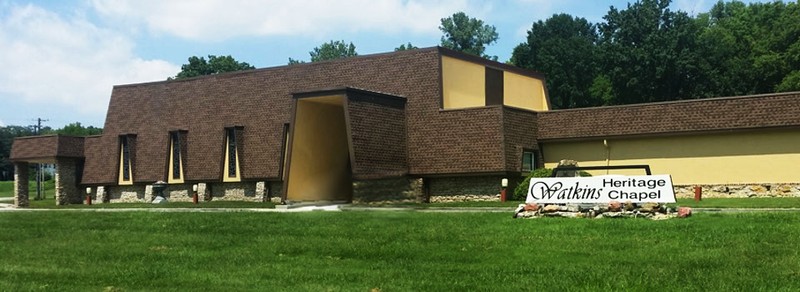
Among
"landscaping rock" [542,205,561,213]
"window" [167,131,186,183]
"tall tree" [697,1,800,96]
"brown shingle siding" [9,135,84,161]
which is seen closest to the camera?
"landscaping rock" [542,205,561,213]

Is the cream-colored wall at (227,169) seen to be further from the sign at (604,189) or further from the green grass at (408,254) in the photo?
the sign at (604,189)

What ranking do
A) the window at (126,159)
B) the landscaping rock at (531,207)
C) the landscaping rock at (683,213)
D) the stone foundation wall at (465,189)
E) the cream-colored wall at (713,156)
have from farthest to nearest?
the window at (126,159) → the stone foundation wall at (465,189) → the cream-colored wall at (713,156) → the landscaping rock at (531,207) → the landscaping rock at (683,213)

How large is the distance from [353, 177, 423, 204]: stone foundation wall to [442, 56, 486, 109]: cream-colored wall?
3.85 m

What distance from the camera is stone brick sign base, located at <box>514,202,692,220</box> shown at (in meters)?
18.5

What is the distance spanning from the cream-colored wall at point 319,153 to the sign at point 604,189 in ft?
47.7

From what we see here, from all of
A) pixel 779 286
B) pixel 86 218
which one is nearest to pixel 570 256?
pixel 779 286

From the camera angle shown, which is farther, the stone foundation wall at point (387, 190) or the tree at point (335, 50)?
the tree at point (335, 50)

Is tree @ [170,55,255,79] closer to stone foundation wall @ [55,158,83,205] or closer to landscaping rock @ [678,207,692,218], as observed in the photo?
stone foundation wall @ [55,158,83,205]

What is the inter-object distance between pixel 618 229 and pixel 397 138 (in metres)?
19.8

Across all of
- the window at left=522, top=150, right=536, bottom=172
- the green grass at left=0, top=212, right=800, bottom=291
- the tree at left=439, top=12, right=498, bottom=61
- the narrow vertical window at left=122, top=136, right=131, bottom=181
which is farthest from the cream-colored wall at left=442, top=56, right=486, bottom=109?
the tree at left=439, top=12, right=498, bottom=61

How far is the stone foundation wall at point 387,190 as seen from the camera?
32469 mm

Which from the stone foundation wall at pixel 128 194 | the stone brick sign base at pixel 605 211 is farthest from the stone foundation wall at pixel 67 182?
the stone brick sign base at pixel 605 211

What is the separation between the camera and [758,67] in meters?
54.8

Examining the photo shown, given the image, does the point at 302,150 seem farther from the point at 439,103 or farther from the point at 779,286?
the point at 779,286
